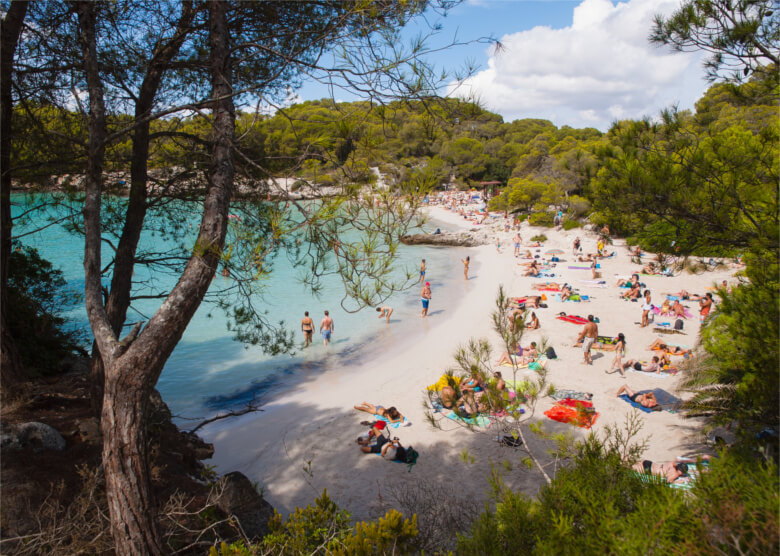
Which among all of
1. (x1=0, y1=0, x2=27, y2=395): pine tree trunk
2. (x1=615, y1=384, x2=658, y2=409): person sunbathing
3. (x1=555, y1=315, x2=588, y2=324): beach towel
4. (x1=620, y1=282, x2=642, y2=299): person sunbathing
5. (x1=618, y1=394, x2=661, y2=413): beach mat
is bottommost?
(x1=618, y1=394, x2=661, y2=413): beach mat

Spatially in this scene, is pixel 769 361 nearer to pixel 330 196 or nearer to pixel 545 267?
pixel 330 196

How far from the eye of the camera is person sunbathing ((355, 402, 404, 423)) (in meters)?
8.05

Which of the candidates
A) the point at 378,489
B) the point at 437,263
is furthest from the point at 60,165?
the point at 437,263

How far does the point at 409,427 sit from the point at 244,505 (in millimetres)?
3722

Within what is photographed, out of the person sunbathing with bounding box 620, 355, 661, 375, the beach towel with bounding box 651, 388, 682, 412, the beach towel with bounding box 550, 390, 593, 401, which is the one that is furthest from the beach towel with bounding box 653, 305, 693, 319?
the beach towel with bounding box 550, 390, 593, 401

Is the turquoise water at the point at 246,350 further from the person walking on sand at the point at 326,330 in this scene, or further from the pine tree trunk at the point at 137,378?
the pine tree trunk at the point at 137,378

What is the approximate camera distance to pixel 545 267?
21.4 m

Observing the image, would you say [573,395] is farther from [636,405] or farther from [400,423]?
[400,423]

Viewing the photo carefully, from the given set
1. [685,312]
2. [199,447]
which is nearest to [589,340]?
[685,312]

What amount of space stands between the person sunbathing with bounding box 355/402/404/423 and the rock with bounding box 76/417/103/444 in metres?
4.74

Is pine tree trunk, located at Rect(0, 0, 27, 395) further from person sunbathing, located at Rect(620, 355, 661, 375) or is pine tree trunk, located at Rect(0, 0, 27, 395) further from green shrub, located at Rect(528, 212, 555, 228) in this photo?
green shrub, located at Rect(528, 212, 555, 228)

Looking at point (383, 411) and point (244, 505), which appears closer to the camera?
point (244, 505)

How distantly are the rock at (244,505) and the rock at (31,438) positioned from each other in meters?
1.61

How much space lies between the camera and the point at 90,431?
4.52 metres
